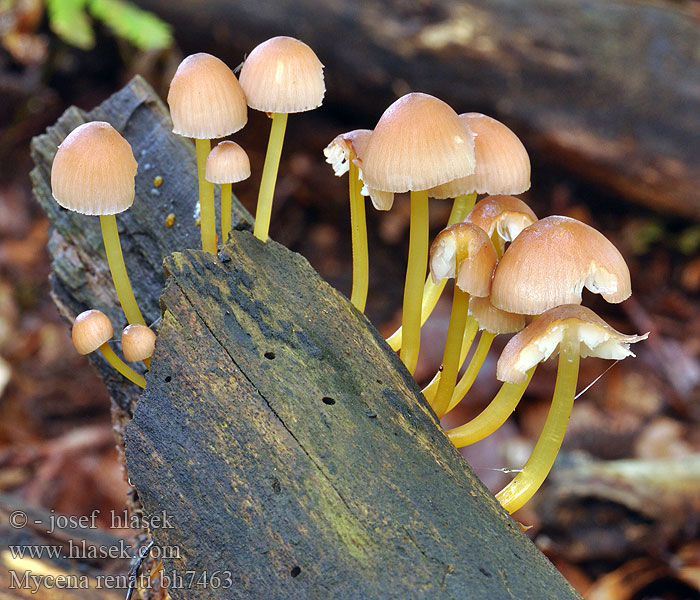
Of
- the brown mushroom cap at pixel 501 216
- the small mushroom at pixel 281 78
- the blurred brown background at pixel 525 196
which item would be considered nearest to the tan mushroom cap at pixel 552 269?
the brown mushroom cap at pixel 501 216

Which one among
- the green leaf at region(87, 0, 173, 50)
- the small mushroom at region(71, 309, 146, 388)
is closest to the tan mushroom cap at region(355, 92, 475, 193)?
the small mushroom at region(71, 309, 146, 388)

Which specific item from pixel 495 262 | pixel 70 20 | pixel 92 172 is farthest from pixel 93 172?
pixel 70 20

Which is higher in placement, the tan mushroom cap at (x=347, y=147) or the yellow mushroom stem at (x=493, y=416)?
the tan mushroom cap at (x=347, y=147)

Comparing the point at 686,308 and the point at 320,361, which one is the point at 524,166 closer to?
the point at 320,361

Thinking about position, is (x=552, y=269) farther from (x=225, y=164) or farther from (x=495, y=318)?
(x=225, y=164)

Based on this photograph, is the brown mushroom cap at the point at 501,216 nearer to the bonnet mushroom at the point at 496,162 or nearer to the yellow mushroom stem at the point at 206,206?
the bonnet mushroom at the point at 496,162

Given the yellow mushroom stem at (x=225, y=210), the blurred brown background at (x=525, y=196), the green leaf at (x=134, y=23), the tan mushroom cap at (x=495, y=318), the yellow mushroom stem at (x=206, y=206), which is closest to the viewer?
the tan mushroom cap at (x=495, y=318)
